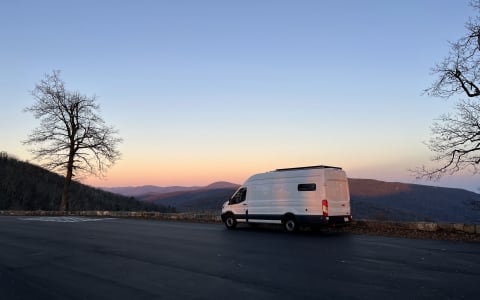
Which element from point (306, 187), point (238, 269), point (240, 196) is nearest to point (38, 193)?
point (240, 196)

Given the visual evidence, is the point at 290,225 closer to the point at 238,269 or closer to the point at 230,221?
the point at 230,221

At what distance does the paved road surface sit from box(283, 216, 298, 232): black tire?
2862 millimetres

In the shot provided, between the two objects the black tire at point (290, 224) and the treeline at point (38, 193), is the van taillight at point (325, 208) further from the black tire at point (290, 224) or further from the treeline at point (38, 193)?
the treeline at point (38, 193)

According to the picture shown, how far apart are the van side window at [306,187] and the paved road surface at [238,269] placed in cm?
301

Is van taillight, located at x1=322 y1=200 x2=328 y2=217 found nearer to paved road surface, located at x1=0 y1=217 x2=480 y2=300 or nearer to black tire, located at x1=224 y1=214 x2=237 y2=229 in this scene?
paved road surface, located at x1=0 y1=217 x2=480 y2=300

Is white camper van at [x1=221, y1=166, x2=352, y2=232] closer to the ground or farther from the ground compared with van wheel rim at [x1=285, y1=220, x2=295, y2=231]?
farther from the ground

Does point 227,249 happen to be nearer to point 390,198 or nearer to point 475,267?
point 475,267

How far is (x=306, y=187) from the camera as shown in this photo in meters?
16.8

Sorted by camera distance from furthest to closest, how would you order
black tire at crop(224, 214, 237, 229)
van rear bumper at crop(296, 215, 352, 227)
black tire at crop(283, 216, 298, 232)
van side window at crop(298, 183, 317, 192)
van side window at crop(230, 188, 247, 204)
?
black tire at crop(224, 214, 237, 229), van side window at crop(230, 188, 247, 204), black tire at crop(283, 216, 298, 232), van side window at crop(298, 183, 317, 192), van rear bumper at crop(296, 215, 352, 227)

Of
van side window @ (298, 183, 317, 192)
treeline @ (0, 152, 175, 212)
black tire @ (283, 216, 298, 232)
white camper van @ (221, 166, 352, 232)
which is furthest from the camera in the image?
treeline @ (0, 152, 175, 212)

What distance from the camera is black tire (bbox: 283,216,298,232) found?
16891 mm

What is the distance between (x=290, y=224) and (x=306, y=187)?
1.74 m

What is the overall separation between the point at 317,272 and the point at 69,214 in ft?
94.9

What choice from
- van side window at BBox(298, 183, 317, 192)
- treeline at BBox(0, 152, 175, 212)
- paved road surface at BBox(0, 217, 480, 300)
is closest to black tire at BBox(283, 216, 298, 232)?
van side window at BBox(298, 183, 317, 192)
